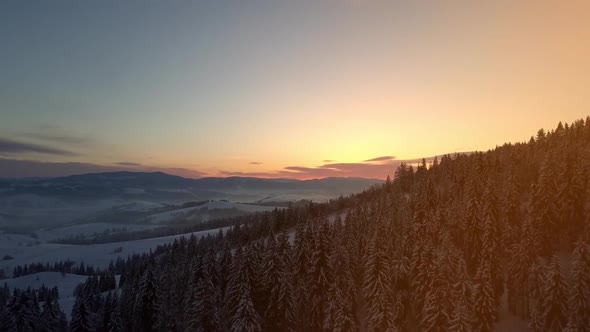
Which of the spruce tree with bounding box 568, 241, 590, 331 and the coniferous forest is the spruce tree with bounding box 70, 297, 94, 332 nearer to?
the coniferous forest

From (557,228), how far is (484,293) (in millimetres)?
30600

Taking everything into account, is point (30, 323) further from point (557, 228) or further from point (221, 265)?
point (557, 228)

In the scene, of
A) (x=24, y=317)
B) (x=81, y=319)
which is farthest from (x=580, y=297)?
(x=24, y=317)

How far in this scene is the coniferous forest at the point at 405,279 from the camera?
5703 centimetres

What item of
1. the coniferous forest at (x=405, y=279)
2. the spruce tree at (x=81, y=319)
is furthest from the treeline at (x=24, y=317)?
the spruce tree at (x=81, y=319)

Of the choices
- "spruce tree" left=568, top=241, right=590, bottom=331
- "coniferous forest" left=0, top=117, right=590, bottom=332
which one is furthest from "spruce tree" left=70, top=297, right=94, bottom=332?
"spruce tree" left=568, top=241, right=590, bottom=331

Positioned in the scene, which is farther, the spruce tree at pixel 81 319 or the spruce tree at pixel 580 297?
the spruce tree at pixel 81 319

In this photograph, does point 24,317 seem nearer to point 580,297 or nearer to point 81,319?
point 81,319

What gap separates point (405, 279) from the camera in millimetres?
69500

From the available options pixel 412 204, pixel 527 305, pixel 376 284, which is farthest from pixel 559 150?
pixel 376 284

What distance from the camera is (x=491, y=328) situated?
5847 centimetres

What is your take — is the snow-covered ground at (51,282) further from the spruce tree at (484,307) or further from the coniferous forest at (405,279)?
the spruce tree at (484,307)

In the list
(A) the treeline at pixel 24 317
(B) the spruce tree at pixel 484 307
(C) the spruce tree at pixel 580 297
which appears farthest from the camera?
(A) the treeline at pixel 24 317

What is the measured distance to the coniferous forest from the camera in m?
57.0
